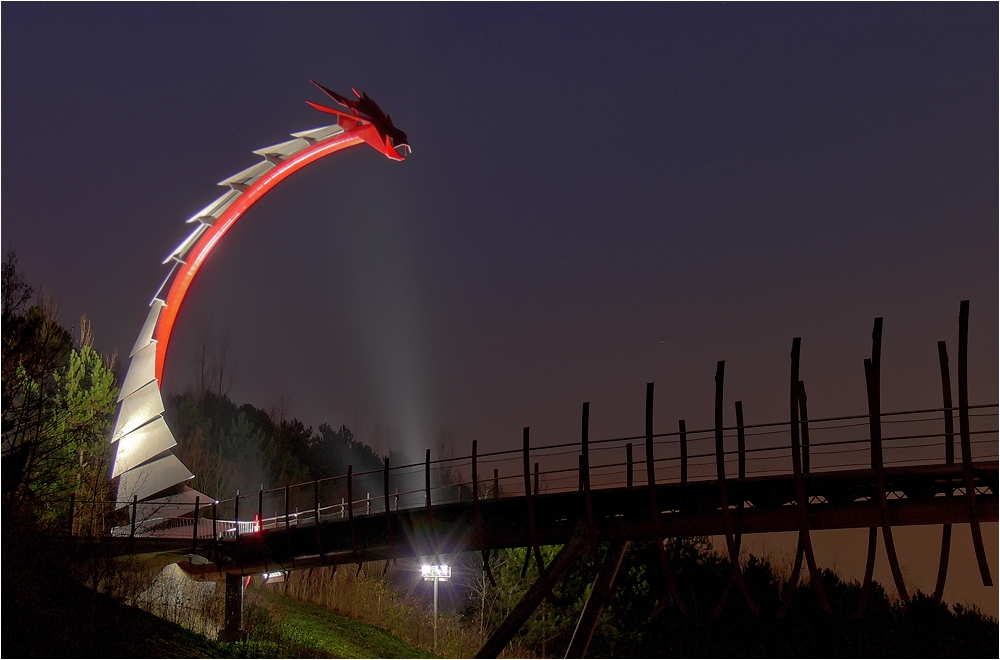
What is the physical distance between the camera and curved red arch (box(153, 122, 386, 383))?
2830 centimetres

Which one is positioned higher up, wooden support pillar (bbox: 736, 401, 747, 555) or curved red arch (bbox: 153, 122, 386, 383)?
curved red arch (bbox: 153, 122, 386, 383)

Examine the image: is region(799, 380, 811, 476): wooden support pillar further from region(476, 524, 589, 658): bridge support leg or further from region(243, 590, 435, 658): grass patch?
region(243, 590, 435, 658): grass patch

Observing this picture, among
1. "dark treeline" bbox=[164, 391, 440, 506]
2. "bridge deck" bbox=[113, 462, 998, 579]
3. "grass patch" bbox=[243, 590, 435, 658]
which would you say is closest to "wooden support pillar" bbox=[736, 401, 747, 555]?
"bridge deck" bbox=[113, 462, 998, 579]

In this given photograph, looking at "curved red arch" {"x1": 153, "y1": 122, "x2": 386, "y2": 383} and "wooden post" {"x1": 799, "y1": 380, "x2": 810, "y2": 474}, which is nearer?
"wooden post" {"x1": 799, "y1": 380, "x2": 810, "y2": 474}

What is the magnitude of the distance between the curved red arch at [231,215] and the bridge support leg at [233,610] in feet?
21.5

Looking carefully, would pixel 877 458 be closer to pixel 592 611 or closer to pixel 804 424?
pixel 804 424

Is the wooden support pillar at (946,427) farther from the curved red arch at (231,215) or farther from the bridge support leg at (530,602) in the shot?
the curved red arch at (231,215)

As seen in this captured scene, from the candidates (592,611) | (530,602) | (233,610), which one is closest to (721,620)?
(233,610)

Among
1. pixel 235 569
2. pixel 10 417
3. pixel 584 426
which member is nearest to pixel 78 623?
pixel 10 417

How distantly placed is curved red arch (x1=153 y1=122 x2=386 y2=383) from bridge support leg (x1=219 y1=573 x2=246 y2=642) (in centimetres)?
654

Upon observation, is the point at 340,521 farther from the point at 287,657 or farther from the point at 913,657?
the point at 913,657

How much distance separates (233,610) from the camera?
2438 cm

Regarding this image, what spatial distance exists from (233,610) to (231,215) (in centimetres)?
1203

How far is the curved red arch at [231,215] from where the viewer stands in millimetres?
28297
